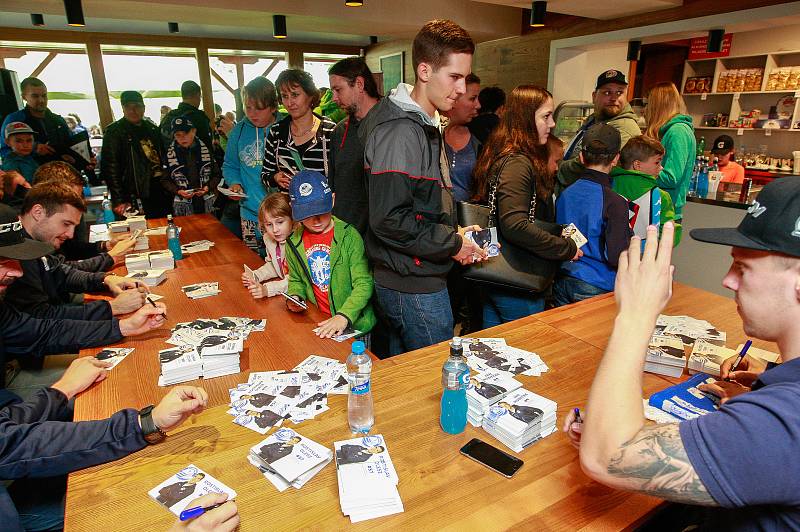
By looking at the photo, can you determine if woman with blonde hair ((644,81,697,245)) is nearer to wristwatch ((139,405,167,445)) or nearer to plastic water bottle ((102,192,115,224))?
wristwatch ((139,405,167,445))

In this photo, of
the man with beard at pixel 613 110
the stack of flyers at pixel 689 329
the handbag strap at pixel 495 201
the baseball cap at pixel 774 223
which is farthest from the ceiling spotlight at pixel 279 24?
the baseball cap at pixel 774 223

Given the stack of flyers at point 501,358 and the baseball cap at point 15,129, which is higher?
the baseball cap at point 15,129

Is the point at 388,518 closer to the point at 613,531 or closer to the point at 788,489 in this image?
the point at 613,531

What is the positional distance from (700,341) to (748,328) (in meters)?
0.87

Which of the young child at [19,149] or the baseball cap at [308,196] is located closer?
the baseball cap at [308,196]

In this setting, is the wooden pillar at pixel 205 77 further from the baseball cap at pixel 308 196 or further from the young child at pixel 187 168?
the baseball cap at pixel 308 196

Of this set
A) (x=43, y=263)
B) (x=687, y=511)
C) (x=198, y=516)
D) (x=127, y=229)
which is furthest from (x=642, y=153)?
(x=127, y=229)

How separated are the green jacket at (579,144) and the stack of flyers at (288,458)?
2.58 metres

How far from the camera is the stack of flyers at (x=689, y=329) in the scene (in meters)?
1.87

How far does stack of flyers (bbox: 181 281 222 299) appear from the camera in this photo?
252 centimetres

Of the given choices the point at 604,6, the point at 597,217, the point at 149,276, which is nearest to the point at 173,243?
the point at 149,276

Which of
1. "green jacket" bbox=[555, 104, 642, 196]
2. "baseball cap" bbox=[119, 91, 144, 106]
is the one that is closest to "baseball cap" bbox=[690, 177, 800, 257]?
"green jacket" bbox=[555, 104, 642, 196]

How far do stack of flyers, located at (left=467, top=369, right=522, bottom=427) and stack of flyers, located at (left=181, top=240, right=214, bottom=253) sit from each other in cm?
252

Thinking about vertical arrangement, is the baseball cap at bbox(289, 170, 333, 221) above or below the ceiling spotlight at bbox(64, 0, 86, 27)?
below
